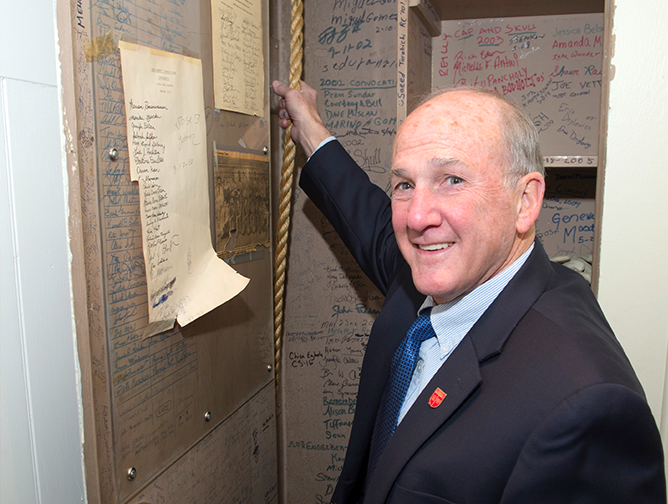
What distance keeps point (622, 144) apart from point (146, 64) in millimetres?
1045

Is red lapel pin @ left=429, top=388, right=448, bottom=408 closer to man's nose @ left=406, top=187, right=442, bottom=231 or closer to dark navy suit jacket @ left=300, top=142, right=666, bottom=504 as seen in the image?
dark navy suit jacket @ left=300, top=142, right=666, bottom=504

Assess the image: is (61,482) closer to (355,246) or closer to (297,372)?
(355,246)

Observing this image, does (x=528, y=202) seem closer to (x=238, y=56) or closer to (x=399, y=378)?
(x=399, y=378)

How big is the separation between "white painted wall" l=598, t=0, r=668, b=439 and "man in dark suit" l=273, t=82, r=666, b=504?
19 centimetres

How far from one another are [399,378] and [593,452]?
0.42 m

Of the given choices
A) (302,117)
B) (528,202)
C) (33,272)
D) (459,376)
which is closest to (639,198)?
(528,202)

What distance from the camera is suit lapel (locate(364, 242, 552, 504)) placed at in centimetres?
85

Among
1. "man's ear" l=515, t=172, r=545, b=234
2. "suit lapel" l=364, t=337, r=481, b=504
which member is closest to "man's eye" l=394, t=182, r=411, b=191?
"man's ear" l=515, t=172, r=545, b=234

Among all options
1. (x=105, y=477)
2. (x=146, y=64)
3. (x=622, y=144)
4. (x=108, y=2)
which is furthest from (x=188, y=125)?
(x=622, y=144)

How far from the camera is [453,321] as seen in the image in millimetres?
989

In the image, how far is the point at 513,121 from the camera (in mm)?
910

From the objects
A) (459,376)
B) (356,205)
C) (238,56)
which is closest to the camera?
(459,376)

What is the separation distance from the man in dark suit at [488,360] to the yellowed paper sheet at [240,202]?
17.0 inches

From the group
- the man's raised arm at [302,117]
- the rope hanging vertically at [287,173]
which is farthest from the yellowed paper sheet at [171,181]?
the man's raised arm at [302,117]
